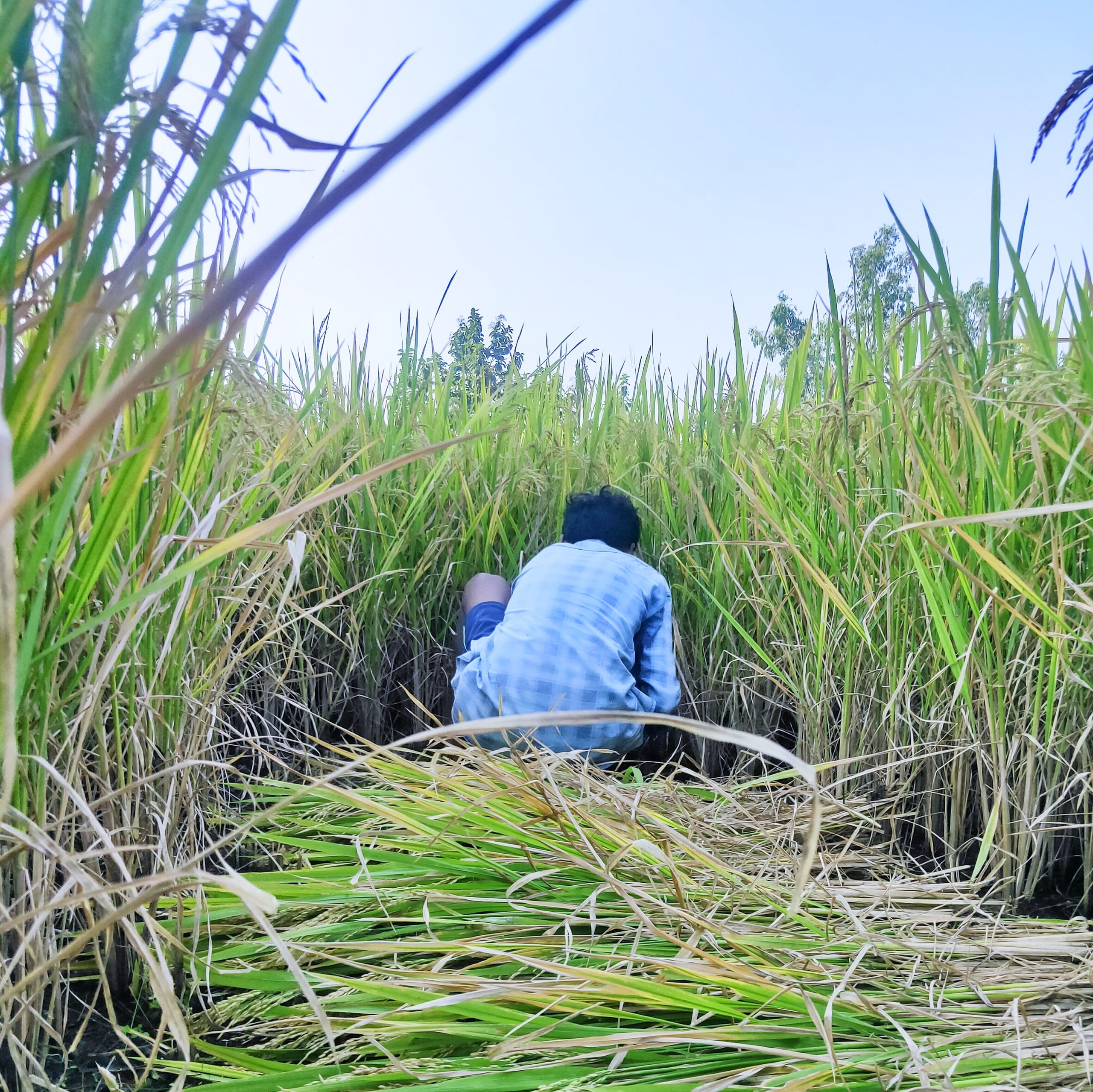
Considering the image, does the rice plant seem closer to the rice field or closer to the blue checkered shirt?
the rice field

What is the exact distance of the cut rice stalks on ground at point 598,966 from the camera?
86cm

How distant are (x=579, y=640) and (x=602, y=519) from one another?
393mm

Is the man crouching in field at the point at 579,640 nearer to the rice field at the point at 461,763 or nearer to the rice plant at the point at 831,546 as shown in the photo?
the rice plant at the point at 831,546

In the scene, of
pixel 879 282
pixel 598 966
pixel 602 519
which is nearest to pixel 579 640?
pixel 602 519

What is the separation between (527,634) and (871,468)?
103cm

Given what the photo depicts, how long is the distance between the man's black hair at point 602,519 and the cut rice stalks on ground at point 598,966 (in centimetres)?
106

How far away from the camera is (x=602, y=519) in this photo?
96.1 inches

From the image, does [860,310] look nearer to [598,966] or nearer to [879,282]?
[598,966]

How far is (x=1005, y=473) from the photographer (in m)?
1.29

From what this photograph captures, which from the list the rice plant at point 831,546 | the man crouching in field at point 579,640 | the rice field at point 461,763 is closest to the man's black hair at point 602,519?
the man crouching in field at point 579,640

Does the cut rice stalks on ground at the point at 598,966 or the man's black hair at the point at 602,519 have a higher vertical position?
the man's black hair at the point at 602,519

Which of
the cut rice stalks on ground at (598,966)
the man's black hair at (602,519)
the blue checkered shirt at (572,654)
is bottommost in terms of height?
the cut rice stalks on ground at (598,966)

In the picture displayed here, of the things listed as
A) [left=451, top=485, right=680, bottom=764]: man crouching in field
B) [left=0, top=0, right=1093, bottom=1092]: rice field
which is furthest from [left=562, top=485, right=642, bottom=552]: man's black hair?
[left=0, top=0, right=1093, bottom=1092]: rice field

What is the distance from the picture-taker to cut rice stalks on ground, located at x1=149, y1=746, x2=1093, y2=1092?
2.81 feet
